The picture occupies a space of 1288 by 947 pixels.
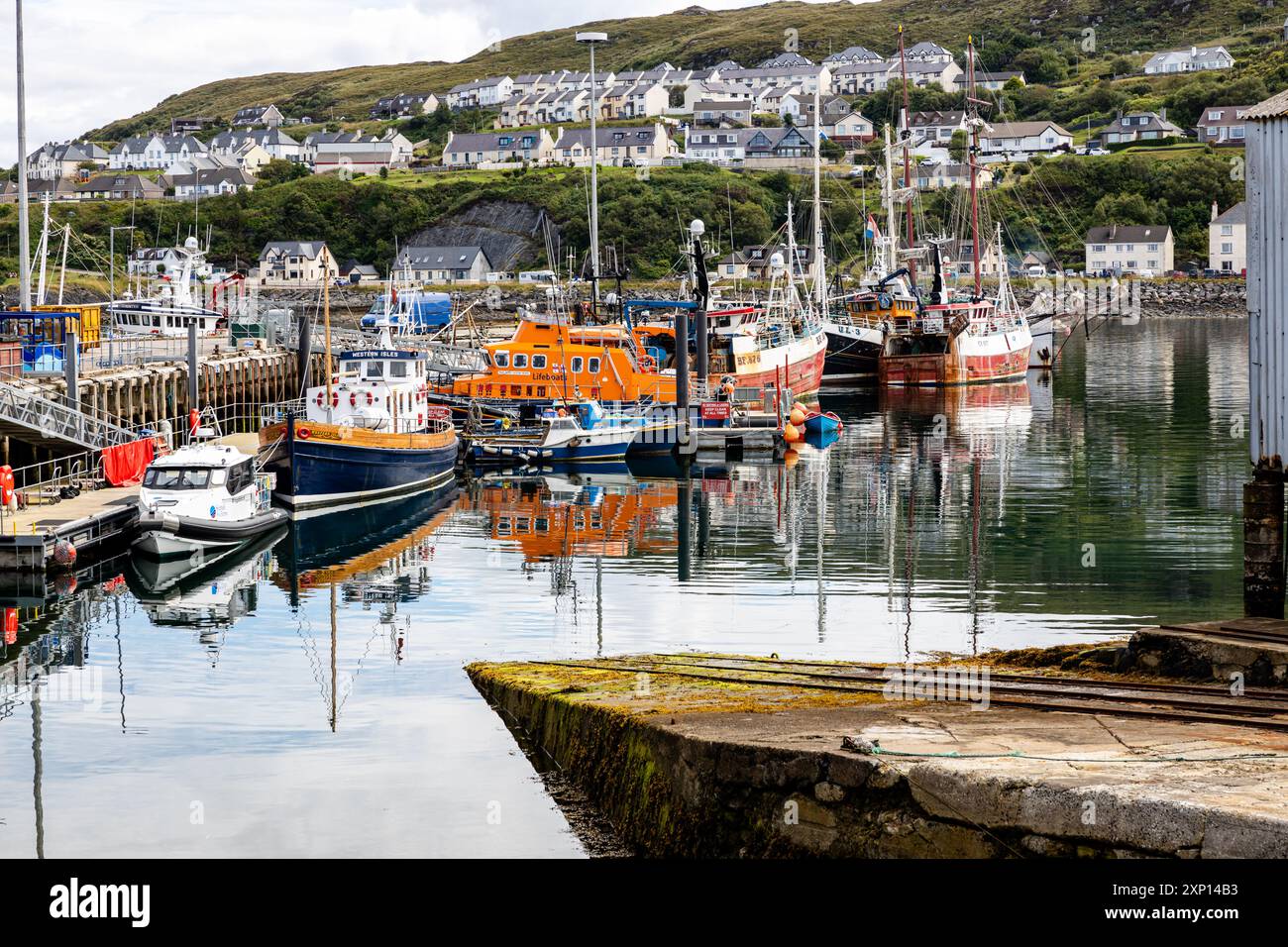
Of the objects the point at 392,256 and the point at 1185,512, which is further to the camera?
the point at 392,256

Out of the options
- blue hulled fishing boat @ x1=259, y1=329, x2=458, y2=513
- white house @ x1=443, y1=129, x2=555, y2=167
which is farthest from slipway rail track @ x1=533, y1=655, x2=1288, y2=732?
white house @ x1=443, y1=129, x2=555, y2=167

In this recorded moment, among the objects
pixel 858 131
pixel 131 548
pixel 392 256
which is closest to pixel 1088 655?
pixel 131 548

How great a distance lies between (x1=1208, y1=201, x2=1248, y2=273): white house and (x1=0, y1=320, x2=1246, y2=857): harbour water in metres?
91.6

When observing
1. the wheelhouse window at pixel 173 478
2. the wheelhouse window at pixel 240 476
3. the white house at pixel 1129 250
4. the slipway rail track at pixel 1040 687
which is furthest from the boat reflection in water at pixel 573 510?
the white house at pixel 1129 250

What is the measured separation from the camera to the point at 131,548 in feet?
103

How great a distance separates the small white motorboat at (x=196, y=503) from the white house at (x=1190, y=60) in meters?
168

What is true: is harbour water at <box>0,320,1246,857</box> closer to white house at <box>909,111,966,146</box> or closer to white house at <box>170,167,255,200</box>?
white house at <box>909,111,966,146</box>

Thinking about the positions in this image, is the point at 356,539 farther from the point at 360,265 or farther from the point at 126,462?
the point at 360,265

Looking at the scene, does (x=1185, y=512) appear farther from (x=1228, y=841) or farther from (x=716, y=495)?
(x=1228, y=841)

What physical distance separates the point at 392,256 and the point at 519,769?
127 metres

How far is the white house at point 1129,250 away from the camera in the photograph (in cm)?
13562

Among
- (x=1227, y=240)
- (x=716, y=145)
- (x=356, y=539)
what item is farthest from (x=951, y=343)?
(x=716, y=145)

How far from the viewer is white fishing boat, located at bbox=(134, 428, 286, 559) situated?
31250 millimetres

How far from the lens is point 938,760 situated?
10.1 m
